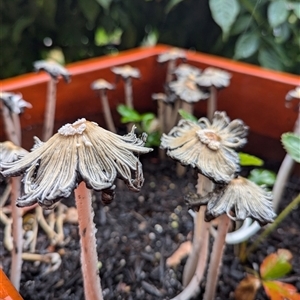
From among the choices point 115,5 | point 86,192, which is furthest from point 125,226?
point 115,5

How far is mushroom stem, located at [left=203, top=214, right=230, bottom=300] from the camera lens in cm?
49

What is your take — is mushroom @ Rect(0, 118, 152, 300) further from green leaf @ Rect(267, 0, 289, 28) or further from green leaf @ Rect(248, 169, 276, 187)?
green leaf @ Rect(267, 0, 289, 28)

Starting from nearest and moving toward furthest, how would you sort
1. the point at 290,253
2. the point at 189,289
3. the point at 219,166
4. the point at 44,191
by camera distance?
the point at 44,191 < the point at 219,166 < the point at 189,289 < the point at 290,253

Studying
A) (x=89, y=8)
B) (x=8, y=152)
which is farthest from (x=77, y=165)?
(x=89, y=8)

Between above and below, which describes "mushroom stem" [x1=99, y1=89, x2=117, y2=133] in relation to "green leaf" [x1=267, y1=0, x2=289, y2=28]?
below

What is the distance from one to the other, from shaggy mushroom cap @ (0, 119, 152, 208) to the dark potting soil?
0.24 meters

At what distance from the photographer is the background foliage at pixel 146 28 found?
37.7 inches

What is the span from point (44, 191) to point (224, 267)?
1.43ft

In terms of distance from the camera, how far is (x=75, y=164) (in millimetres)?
353

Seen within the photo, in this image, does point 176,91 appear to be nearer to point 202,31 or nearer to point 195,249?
point 195,249

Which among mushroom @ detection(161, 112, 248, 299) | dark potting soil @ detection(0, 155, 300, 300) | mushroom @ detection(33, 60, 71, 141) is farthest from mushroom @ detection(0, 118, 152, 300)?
mushroom @ detection(33, 60, 71, 141)

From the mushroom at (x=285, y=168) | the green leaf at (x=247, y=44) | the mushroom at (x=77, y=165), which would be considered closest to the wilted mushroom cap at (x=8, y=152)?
the mushroom at (x=77, y=165)

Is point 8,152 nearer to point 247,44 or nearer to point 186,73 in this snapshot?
point 186,73

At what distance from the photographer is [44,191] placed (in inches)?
13.5
